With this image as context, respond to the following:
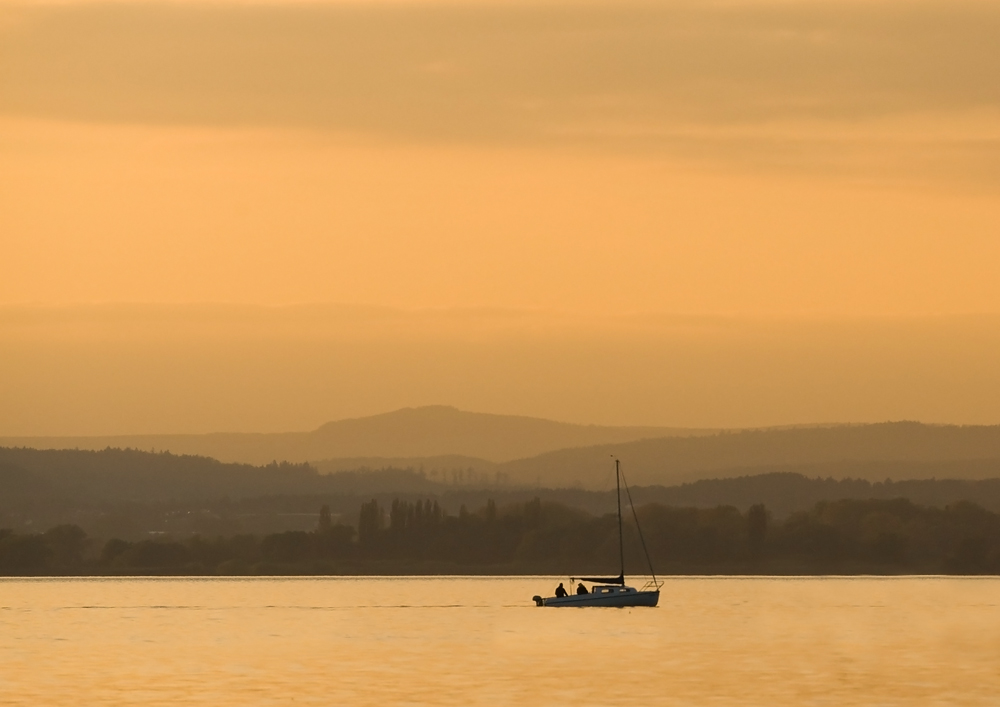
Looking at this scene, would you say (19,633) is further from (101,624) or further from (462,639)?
(462,639)

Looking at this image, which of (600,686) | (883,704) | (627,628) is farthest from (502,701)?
(627,628)

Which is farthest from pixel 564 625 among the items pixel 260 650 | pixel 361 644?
pixel 260 650

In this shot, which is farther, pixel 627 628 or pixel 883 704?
pixel 627 628

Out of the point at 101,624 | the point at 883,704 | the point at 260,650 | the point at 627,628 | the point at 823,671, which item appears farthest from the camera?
the point at 101,624

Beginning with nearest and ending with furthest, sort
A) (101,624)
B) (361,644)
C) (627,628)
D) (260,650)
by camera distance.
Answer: (260,650) → (361,644) → (627,628) → (101,624)

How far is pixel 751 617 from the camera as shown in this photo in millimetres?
197500

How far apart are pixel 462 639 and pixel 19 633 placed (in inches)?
1706

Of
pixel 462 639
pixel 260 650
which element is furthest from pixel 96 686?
pixel 462 639

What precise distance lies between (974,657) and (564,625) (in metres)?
55.0

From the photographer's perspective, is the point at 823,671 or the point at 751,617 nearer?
the point at 823,671

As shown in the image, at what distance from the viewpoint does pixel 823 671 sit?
11206cm

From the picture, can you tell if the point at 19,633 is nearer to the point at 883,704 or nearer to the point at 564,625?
the point at 564,625

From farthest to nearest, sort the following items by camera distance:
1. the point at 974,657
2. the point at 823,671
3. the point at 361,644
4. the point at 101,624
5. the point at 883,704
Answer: the point at 101,624 → the point at 361,644 → the point at 974,657 → the point at 823,671 → the point at 883,704

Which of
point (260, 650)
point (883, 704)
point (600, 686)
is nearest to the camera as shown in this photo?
point (883, 704)
